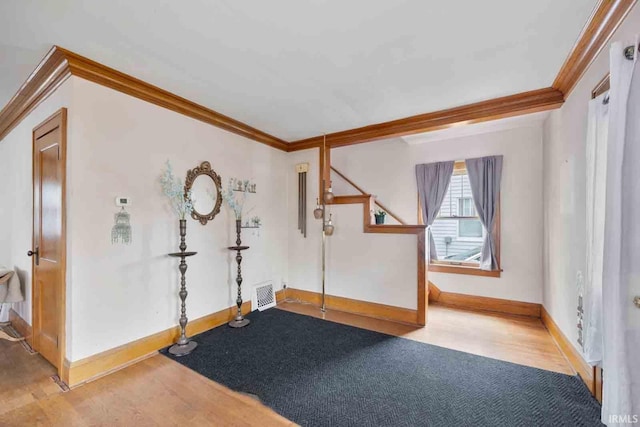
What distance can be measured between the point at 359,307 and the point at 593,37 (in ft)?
11.4

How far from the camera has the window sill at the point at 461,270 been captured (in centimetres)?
396

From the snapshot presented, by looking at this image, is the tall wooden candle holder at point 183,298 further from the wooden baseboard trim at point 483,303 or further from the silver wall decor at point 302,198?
the wooden baseboard trim at point 483,303

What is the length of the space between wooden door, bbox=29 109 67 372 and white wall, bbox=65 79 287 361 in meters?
0.14

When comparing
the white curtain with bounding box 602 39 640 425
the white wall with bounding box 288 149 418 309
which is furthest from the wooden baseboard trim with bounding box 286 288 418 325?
the white curtain with bounding box 602 39 640 425

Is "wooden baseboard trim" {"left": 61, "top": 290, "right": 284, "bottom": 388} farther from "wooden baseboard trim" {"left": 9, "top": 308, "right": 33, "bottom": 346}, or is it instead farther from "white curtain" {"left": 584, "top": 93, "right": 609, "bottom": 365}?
"white curtain" {"left": 584, "top": 93, "right": 609, "bottom": 365}

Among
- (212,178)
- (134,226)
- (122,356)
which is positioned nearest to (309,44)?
(212,178)

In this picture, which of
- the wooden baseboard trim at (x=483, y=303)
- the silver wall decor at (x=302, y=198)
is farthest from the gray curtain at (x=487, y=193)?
the silver wall decor at (x=302, y=198)

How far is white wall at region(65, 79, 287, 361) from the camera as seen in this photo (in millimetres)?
2213

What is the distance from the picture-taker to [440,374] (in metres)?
2.30

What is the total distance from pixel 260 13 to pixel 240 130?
2088 millimetres

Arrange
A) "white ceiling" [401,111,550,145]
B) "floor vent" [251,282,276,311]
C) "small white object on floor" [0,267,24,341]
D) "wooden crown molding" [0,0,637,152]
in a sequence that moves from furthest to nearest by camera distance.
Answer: "floor vent" [251,282,276,311], "white ceiling" [401,111,550,145], "small white object on floor" [0,267,24,341], "wooden crown molding" [0,0,637,152]

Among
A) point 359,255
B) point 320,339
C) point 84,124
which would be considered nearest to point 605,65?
point 359,255

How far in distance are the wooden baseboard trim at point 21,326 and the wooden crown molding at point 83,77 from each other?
2.18 m

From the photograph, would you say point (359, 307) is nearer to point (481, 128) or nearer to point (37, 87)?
point (481, 128)
